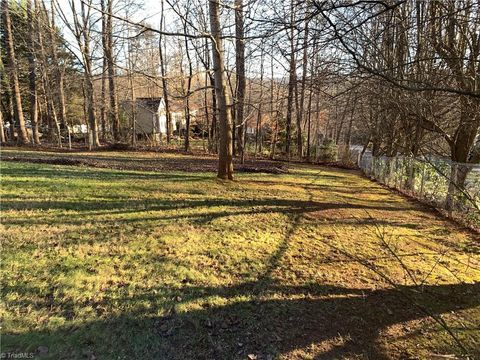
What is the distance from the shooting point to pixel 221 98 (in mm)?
7957

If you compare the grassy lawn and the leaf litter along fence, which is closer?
the grassy lawn

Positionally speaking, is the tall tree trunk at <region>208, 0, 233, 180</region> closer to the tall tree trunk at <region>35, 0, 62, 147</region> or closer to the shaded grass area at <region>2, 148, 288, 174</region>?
the shaded grass area at <region>2, 148, 288, 174</region>

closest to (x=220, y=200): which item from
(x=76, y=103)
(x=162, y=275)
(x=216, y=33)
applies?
(x=162, y=275)

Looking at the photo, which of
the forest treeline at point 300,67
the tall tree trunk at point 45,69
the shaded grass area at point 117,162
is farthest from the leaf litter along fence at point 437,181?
the tall tree trunk at point 45,69

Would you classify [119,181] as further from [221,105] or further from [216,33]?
[216,33]

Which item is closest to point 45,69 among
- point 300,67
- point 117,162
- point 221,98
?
point 117,162

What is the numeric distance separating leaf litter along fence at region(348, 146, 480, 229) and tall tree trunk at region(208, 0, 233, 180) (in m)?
4.64

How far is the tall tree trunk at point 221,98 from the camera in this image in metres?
7.34

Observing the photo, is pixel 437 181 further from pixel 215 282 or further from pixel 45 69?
pixel 45 69

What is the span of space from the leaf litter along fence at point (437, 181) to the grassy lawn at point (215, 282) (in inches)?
55.0

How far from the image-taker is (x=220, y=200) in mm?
6781

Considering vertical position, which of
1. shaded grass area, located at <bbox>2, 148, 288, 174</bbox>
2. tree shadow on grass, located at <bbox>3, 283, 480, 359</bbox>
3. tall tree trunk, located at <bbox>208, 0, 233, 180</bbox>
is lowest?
tree shadow on grass, located at <bbox>3, 283, 480, 359</bbox>

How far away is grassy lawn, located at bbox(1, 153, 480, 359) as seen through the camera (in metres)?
2.80

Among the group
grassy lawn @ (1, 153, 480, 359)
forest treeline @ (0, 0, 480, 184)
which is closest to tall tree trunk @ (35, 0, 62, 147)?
forest treeline @ (0, 0, 480, 184)
